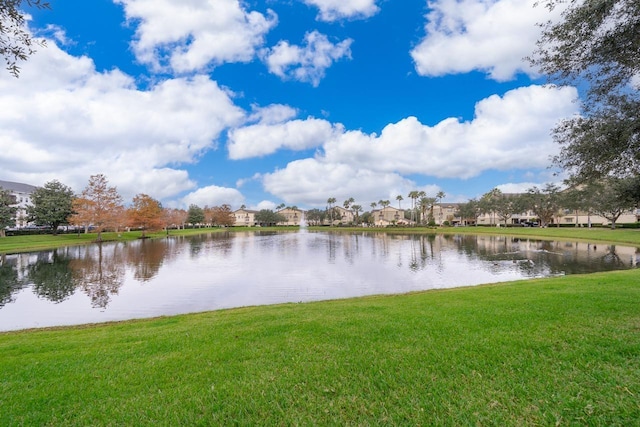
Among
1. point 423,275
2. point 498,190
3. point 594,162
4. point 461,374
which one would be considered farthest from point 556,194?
point 461,374

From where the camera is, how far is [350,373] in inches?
188

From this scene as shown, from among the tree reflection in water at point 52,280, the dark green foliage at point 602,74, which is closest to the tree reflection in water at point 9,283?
the tree reflection in water at point 52,280

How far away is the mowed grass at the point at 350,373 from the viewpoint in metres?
3.83

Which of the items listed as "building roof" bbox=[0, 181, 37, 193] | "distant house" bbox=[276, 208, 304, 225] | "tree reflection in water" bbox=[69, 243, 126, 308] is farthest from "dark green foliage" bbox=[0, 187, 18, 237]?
"distant house" bbox=[276, 208, 304, 225]

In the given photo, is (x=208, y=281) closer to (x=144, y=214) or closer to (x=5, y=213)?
(x=5, y=213)

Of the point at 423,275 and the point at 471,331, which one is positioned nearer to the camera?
the point at 471,331

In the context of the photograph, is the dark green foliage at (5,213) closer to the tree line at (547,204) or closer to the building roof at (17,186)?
the building roof at (17,186)

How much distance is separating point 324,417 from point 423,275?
18.0 m

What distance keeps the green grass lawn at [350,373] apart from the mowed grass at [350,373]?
0.02m

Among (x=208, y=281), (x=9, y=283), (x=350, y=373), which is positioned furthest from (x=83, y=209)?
(x=350, y=373)

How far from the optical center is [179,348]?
6.38 m

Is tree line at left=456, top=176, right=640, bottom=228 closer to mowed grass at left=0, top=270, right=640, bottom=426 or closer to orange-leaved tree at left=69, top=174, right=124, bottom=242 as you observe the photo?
mowed grass at left=0, top=270, right=640, bottom=426

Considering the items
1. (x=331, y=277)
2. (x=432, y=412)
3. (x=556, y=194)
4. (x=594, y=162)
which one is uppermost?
(x=556, y=194)

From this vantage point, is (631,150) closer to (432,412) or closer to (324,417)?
(432,412)
